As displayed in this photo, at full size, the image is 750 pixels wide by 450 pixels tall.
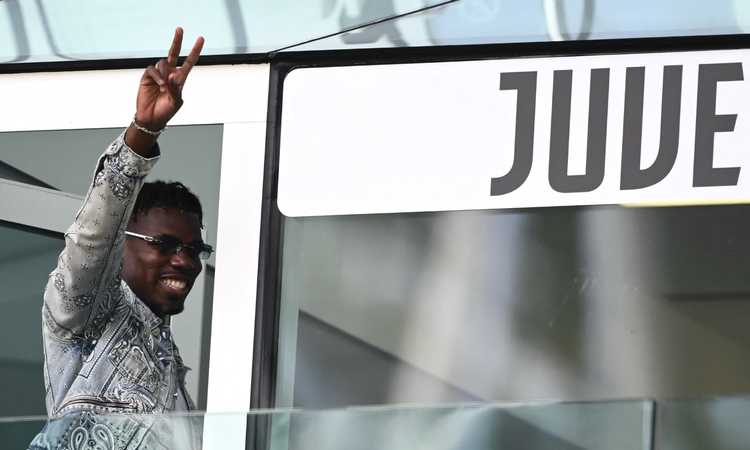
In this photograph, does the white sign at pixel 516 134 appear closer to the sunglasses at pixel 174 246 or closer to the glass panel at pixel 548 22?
the glass panel at pixel 548 22

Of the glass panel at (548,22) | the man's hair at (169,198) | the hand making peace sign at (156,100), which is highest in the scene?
the glass panel at (548,22)

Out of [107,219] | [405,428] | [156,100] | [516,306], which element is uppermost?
[156,100]

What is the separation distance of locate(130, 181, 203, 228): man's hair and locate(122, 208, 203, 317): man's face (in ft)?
0.09

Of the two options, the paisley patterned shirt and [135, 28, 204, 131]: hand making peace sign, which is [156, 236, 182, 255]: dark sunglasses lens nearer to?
the paisley patterned shirt

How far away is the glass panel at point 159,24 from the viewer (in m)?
5.41

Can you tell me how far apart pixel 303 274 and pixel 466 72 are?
828mm

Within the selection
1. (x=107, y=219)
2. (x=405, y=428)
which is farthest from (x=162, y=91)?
(x=405, y=428)

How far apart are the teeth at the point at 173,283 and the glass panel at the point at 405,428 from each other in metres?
0.75

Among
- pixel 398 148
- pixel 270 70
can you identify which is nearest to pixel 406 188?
pixel 398 148

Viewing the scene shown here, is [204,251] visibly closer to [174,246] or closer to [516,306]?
[174,246]

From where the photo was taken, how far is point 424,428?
396 centimetres

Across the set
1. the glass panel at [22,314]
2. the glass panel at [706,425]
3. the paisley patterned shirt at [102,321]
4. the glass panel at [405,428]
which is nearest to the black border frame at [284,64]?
the paisley patterned shirt at [102,321]

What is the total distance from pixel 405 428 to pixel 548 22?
5.73 ft

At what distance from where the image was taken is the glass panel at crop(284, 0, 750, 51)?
5094 millimetres
